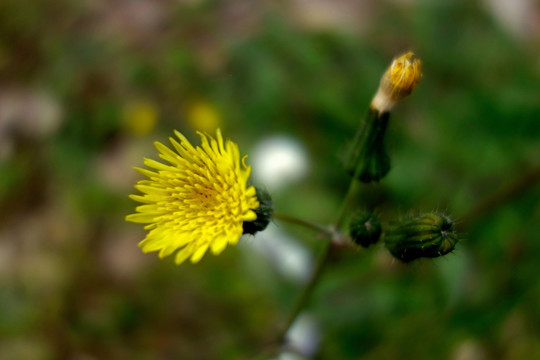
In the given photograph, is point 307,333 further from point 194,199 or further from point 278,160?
point 194,199

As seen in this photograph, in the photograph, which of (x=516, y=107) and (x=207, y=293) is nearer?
(x=516, y=107)

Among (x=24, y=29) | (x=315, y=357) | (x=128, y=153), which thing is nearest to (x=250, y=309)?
(x=315, y=357)

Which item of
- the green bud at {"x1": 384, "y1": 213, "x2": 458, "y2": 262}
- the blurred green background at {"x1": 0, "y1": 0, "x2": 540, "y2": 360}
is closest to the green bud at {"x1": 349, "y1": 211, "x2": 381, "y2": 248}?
the green bud at {"x1": 384, "y1": 213, "x2": 458, "y2": 262}

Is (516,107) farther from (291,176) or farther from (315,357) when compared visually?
(315,357)

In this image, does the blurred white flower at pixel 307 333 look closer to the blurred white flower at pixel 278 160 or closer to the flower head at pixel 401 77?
the blurred white flower at pixel 278 160

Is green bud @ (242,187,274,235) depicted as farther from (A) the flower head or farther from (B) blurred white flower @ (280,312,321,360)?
(B) blurred white flower @ (280,312,321,360)

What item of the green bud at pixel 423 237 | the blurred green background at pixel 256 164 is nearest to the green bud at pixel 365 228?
the green bud at pixel 423 237
